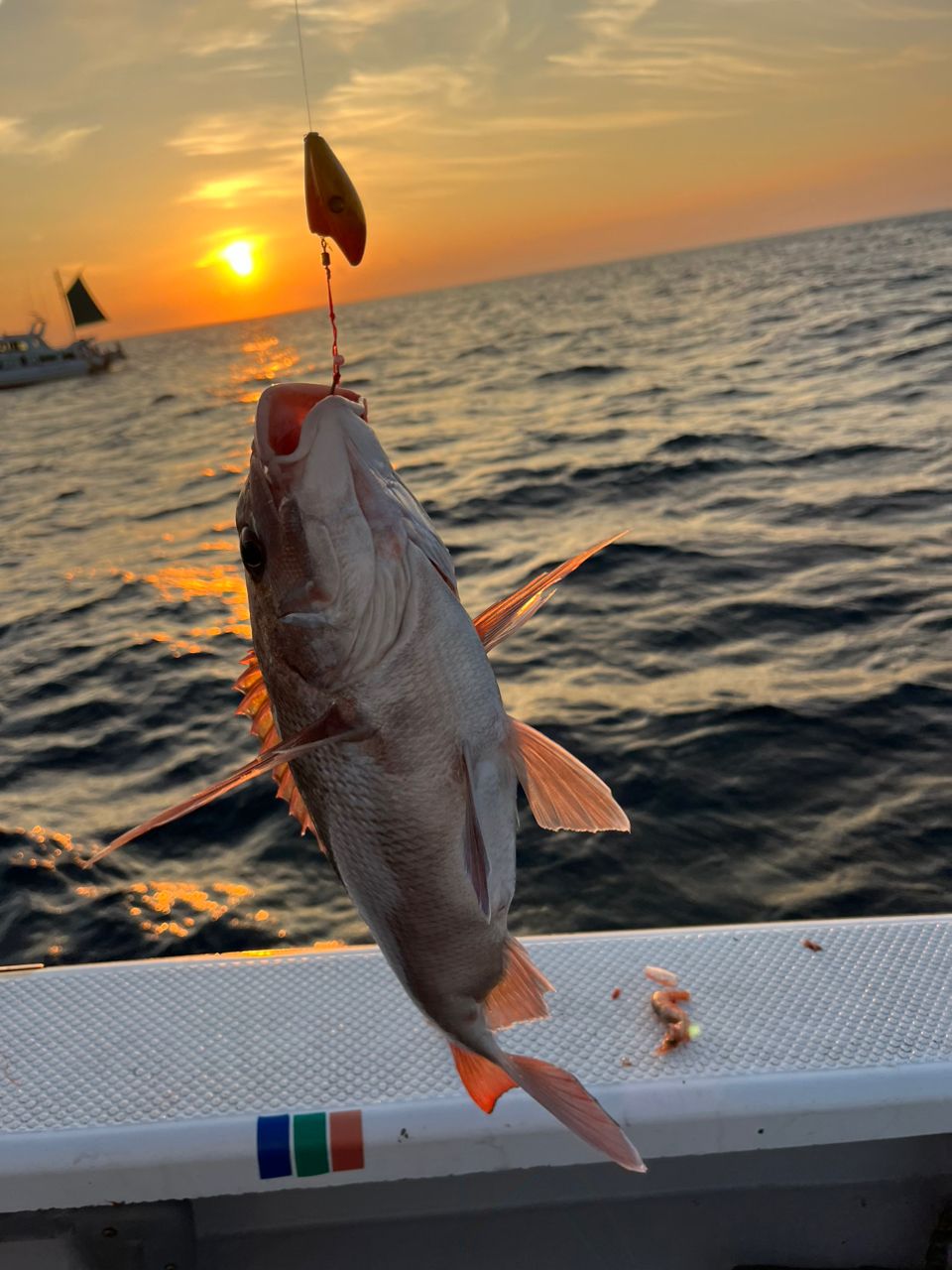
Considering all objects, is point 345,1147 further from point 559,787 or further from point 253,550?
point 253,550

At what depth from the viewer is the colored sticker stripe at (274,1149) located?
8.55ft

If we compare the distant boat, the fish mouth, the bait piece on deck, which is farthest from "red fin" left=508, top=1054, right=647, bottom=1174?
the distant boat

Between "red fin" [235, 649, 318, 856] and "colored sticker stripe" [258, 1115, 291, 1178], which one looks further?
"colored sticker stripe" [258, 1115, 291, 1178]

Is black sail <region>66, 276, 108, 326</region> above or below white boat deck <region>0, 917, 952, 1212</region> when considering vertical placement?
above

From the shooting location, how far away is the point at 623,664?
28.5 feet

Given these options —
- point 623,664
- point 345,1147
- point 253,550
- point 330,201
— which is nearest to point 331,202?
point 330,201

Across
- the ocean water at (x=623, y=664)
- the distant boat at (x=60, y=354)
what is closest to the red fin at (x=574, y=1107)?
the ocean water at (x=623, y=664)

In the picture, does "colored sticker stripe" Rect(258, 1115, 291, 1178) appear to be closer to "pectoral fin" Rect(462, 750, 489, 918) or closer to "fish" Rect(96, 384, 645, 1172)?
"fish" Rect(96, 384, 645, 1172)

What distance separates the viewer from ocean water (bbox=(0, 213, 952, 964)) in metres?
5.92

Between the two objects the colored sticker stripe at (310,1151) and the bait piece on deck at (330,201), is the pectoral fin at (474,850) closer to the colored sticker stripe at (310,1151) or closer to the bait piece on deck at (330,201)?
the bait piece on deck at (330,201)

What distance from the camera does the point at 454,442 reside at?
20891 mm

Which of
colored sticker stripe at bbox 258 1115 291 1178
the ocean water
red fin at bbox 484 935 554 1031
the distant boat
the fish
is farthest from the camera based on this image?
the distant boat

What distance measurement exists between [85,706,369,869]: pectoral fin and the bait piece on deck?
65 cm

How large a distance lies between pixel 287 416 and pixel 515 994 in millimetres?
1129
